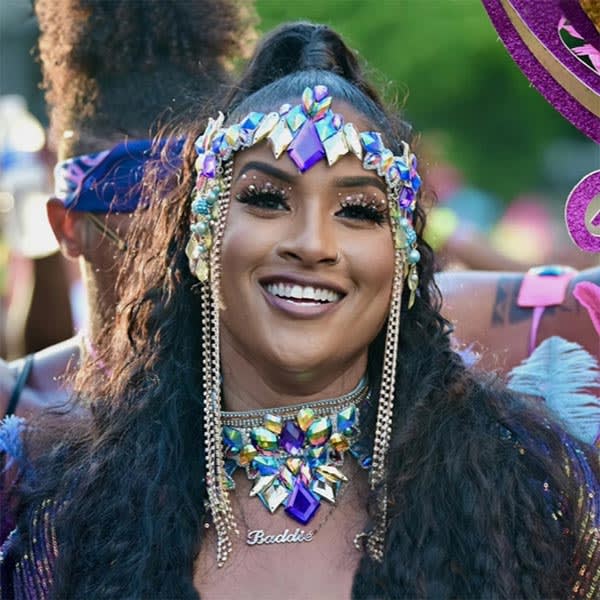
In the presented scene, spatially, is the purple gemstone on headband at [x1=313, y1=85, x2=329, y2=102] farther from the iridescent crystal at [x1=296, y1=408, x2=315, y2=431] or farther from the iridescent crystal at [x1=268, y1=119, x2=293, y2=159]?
the iridescent crystal at [x1=296, y1=408, x2=315, y2=431]

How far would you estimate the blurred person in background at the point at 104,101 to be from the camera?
3.97 meters

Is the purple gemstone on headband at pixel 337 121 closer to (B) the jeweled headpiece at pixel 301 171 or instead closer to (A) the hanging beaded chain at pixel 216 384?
(B) the jeweled headpiece at pixel 301 171

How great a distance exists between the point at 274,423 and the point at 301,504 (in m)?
0.18

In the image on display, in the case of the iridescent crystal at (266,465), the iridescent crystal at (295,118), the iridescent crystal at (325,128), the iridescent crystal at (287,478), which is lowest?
the iridescent crystal at (287,478)

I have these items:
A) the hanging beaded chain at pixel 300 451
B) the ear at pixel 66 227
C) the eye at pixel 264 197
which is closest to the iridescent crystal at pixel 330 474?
the hanging beaded chain at pixel 300 451

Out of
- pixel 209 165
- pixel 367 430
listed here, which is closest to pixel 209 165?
pixel 209 165

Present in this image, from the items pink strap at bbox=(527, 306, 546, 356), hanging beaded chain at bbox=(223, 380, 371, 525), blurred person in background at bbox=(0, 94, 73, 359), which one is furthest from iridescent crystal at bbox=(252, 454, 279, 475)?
blurred person in background at bbox=(0, 94, 73, 359)

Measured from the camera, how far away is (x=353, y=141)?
2846 mm

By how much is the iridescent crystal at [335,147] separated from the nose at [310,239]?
3.8 inches

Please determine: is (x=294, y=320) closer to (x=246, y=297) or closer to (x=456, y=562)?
(x=246, y=297)

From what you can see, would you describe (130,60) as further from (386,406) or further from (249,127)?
(386,406)

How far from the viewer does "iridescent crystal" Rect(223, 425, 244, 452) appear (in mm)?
2936

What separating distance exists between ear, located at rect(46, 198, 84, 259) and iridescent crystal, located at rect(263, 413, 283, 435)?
54.0 inches

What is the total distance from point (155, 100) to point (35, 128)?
2.80 metres
